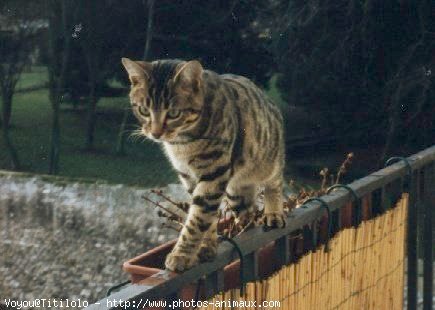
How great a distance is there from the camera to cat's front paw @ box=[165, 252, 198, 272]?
Answer: 6.65ft

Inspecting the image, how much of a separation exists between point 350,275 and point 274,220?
456 millimetres

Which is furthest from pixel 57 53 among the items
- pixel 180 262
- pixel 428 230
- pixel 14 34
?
pixel 180 262

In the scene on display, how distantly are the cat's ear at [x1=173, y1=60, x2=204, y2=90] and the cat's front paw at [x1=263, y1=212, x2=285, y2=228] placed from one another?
502 millimetres

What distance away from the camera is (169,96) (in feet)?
7.84

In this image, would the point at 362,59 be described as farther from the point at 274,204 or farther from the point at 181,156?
the point at 181,156

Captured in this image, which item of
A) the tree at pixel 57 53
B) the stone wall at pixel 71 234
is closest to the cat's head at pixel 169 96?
the stone wall at pixel 71 234

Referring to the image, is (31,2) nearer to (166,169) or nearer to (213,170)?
(166,169)

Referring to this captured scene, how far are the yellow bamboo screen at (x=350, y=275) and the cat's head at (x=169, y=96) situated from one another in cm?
54

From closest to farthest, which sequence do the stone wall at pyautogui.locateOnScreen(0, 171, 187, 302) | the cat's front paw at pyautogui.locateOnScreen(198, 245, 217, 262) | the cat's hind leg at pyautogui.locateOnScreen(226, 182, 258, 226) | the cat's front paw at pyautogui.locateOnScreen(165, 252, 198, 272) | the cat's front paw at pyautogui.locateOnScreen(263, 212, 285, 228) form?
the cat's front paw at pyautogui.locateOnScreen(165, 252, 198, 272) → the cat's front paw at pyautogui.locateOnScreen(198, 245, 217, 262) → the cat's front paw at pyautogui.locateOnScreen(263, 212, 285, 228) → the cat's hind leg at pyautogui.locateOnScreen(226, 182, 258, 226) → the stone wall at pyautogui.locateOnScreen(0, 171, 187, 302)

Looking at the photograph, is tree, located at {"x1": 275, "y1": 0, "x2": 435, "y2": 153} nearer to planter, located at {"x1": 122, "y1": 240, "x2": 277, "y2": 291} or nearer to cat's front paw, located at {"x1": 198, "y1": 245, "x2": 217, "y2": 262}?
planter, located at {"x1": 122, "y1": 240, "x2": 277, "y2": 291}

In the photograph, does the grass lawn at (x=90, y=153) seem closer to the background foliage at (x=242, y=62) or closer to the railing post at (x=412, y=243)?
the background foliage at (x=242, y=62)

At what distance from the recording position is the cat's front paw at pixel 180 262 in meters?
2.03

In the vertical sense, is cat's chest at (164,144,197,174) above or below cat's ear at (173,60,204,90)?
below

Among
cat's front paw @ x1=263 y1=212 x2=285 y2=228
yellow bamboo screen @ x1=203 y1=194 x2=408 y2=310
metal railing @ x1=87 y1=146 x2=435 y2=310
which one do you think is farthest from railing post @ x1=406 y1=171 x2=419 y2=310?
cat's front paw @ x1=263 y1=212 x2=285 y2=228
